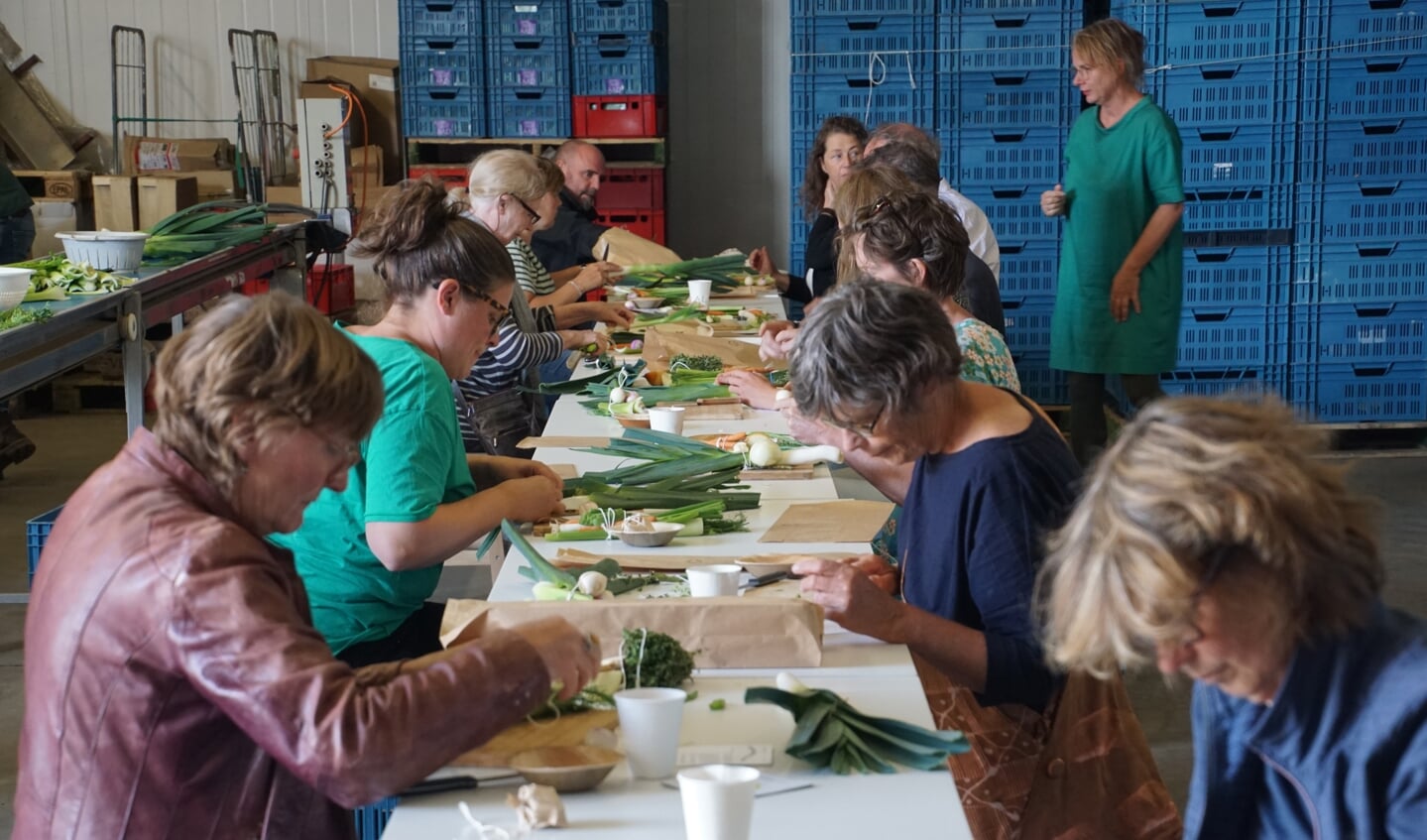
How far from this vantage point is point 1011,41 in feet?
23.4

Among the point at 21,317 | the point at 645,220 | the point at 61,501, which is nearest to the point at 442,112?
the point at 645,220

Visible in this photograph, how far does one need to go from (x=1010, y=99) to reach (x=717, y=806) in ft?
20.2

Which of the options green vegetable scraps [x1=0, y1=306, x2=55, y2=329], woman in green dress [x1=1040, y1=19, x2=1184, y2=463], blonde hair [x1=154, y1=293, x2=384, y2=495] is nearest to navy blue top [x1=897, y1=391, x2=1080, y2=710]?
blonde hair [x1=154, y1=293, x2=384, y2=495]

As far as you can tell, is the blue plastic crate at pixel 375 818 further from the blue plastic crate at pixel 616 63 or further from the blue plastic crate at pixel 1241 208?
the blue plastic crate at pixel 616 63

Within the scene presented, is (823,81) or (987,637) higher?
(823,81)

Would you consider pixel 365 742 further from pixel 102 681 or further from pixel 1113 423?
pixel 1113 423

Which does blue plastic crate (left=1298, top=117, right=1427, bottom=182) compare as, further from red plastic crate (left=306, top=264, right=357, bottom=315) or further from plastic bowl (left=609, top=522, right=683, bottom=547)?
red plastic crate (left=306, top=264, right=357, bottom=315)

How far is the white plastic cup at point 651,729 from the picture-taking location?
5.50 ft

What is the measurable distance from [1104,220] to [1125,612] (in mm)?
4605

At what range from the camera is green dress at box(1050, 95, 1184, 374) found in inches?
212

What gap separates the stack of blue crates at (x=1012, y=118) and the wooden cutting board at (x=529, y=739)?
575 centimetres

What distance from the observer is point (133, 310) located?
461cm

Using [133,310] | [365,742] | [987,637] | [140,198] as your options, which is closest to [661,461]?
[987,637]

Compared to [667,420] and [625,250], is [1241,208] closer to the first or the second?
[625,250]
